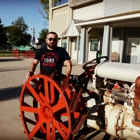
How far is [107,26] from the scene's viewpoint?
12047 millimetres

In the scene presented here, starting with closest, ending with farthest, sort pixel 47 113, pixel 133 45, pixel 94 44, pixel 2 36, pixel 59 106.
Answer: pixel 59 106 < pixel 47 113 < pixel 133 45 < pixel 94 44 < pixel 2 36

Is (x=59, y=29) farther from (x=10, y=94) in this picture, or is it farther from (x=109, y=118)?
(x=109, y=118)

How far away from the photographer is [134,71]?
2426mm

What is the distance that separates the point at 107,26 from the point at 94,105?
9.93 metres

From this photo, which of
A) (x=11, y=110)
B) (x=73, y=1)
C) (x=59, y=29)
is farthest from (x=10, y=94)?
(x=59, y=29)

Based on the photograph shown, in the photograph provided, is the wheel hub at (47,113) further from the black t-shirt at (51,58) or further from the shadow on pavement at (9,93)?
the shadow on pavement at (9,93)

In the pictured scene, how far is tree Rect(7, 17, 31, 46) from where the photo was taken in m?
50.1

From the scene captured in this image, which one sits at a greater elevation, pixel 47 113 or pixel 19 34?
pixel 19 34

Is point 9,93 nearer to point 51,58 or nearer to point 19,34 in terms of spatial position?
point 51,58

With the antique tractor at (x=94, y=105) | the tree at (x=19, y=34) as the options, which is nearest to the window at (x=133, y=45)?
the antique tractor at (x=94, y=105)

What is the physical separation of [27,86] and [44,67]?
473mm

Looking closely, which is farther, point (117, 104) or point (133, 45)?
point (133, 45)

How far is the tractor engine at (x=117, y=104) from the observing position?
7.78ft

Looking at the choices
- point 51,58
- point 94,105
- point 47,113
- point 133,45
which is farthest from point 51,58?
point 133,45
